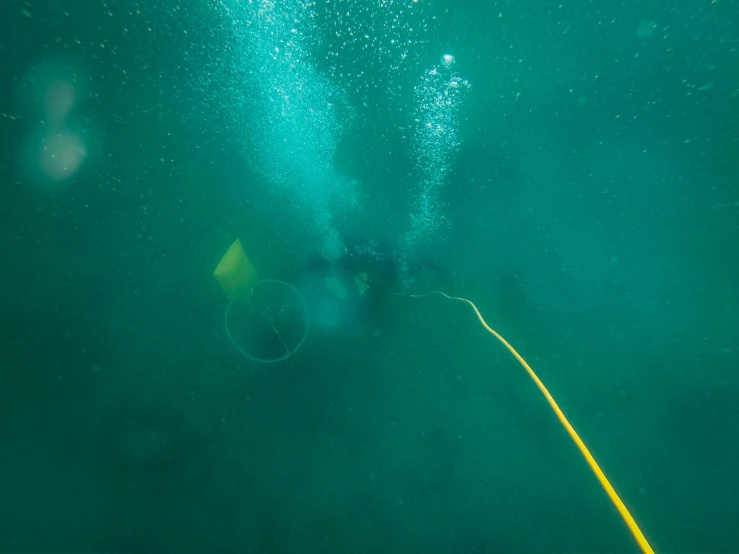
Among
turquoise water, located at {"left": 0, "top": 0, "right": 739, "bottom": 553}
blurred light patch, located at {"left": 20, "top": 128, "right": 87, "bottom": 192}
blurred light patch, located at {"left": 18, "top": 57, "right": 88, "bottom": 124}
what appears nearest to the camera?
blurred light patch, located at {"left": 18, "top": 57, "right": 88, "bottom": 124}

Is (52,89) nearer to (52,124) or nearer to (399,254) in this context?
(52,124)

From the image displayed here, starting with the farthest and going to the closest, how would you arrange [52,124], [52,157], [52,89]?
[52,157] < [52,124] < [52,89]

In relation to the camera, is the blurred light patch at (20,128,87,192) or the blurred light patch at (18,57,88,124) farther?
the blurred light patch at (20,128,87,192)

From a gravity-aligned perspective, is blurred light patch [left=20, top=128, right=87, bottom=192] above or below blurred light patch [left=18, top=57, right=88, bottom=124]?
below

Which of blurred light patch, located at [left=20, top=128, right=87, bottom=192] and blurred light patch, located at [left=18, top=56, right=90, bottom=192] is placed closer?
blurred light patch, located at [left=18, top=56, right=90, bottom=192]

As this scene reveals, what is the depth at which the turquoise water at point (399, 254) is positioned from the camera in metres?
4.66

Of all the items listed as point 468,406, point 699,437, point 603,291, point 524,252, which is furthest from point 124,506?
point 699,437

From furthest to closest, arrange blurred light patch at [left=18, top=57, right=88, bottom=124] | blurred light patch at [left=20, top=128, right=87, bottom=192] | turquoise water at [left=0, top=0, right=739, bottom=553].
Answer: turquoise water at [left=0, top=0, right=739, bottom=553] → blurred light patch at [left=20, top=128, right=87, bottom=192] → blurred light patch at [left=18, top=57, right=88, bottom=124]

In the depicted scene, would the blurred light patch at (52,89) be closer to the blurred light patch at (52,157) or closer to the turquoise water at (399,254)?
the turquoise water at (399,254)

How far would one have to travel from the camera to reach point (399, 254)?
594 centimetres

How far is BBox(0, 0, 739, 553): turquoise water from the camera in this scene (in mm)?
4656

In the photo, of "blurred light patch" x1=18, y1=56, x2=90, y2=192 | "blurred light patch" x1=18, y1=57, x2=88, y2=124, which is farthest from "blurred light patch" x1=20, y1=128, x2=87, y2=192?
"blurred light patch" x1=18, y1=57, x2=88, y2=124

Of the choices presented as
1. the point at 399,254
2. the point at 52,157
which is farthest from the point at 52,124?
the point at 399,254

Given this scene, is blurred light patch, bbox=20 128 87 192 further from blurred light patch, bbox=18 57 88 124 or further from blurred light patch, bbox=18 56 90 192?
blurred light patch, bbox=18 57 88 124
